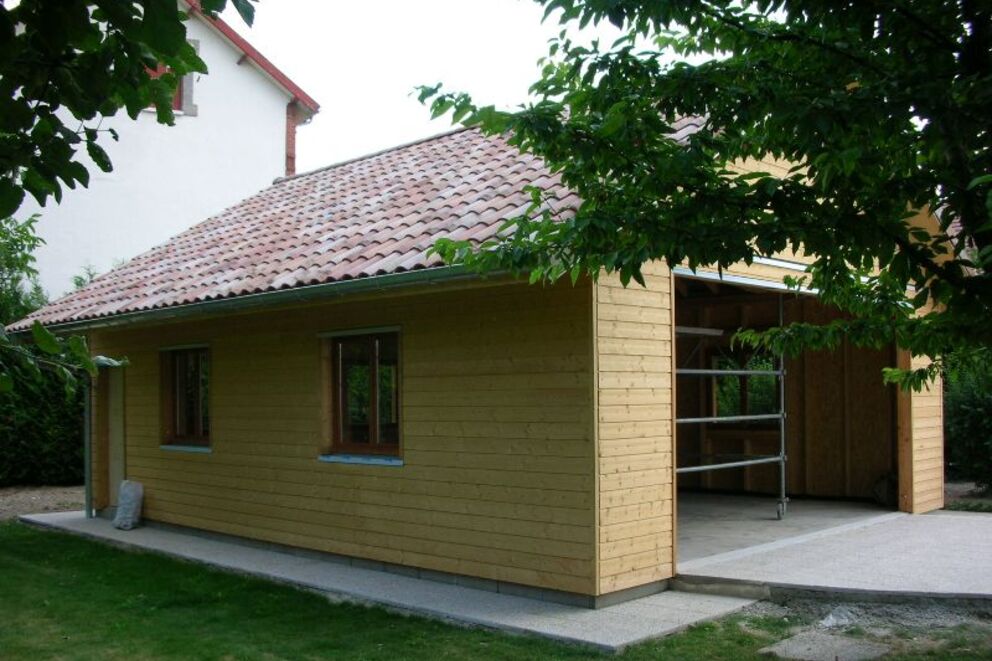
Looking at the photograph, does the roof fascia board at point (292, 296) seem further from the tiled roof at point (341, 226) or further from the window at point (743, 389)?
the window at point (743, 389)

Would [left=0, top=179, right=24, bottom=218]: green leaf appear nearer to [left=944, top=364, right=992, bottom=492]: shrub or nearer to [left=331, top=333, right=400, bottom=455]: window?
[left=331, top=333, right=400, bottom=455]: window

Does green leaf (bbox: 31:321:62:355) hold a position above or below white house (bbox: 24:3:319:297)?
below

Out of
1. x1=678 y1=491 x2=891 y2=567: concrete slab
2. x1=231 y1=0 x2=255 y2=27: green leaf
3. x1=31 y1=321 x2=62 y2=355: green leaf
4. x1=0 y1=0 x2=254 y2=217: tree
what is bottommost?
x1=678 y1=491 x2=891 y2=567: concrete slab

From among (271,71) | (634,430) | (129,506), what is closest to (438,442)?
(634,430)

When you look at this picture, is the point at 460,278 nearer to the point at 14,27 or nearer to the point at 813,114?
the point at 813,114

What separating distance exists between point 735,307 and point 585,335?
Result: 7.10 m

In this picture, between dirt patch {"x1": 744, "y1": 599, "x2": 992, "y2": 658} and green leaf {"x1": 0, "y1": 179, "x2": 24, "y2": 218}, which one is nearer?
green leaf {"x1": 0, "y1": 179, "x2": 24, "y2": 218}

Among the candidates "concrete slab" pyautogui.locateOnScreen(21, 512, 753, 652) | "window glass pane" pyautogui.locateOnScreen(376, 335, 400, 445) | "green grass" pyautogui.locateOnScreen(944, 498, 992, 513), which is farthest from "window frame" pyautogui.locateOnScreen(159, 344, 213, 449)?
"green grass" pyautogui.locateOnScreen(944, 498, 992, 513)

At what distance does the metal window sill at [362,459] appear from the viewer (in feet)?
29.9

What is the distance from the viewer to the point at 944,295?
13.3ft

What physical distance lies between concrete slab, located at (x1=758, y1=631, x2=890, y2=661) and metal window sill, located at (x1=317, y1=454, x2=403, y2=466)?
12.6 feet

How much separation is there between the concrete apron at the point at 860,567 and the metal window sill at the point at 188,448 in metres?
5.97

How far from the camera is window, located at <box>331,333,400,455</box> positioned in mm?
9391

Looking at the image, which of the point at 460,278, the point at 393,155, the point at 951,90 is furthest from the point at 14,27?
the point at 393,155
